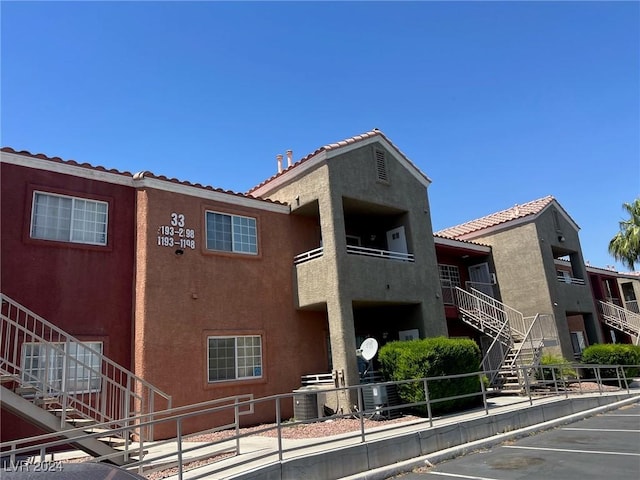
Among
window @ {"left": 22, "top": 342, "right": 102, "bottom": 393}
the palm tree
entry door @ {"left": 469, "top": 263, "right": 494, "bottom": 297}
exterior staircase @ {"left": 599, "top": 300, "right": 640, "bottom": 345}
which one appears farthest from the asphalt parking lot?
the palm tree

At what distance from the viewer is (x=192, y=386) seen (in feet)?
40.7

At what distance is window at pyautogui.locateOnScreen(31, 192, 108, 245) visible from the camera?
11.3m

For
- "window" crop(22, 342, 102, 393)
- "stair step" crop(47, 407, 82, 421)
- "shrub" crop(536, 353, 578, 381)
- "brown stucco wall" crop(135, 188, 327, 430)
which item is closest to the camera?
"stair step" crop(47, 407, 82, 421)

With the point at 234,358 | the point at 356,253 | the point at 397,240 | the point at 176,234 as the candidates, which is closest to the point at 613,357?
the point at 397,240

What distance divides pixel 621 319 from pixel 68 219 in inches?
1135

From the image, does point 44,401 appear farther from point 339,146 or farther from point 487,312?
point 487,312

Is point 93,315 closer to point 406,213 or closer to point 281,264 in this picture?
point 281,264

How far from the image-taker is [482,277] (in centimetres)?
2284

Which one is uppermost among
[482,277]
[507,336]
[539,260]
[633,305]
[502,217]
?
[502,217]

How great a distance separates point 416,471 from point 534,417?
5.39 meters

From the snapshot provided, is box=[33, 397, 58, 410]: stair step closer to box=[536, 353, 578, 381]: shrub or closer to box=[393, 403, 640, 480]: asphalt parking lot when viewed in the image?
box=[393, 403, 640, 480]: asphalt parking lot

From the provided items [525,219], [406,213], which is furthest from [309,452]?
[525,219]

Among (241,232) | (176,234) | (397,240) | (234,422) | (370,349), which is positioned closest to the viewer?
(234,422)

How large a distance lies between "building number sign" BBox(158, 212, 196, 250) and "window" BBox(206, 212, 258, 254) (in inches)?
26.8
